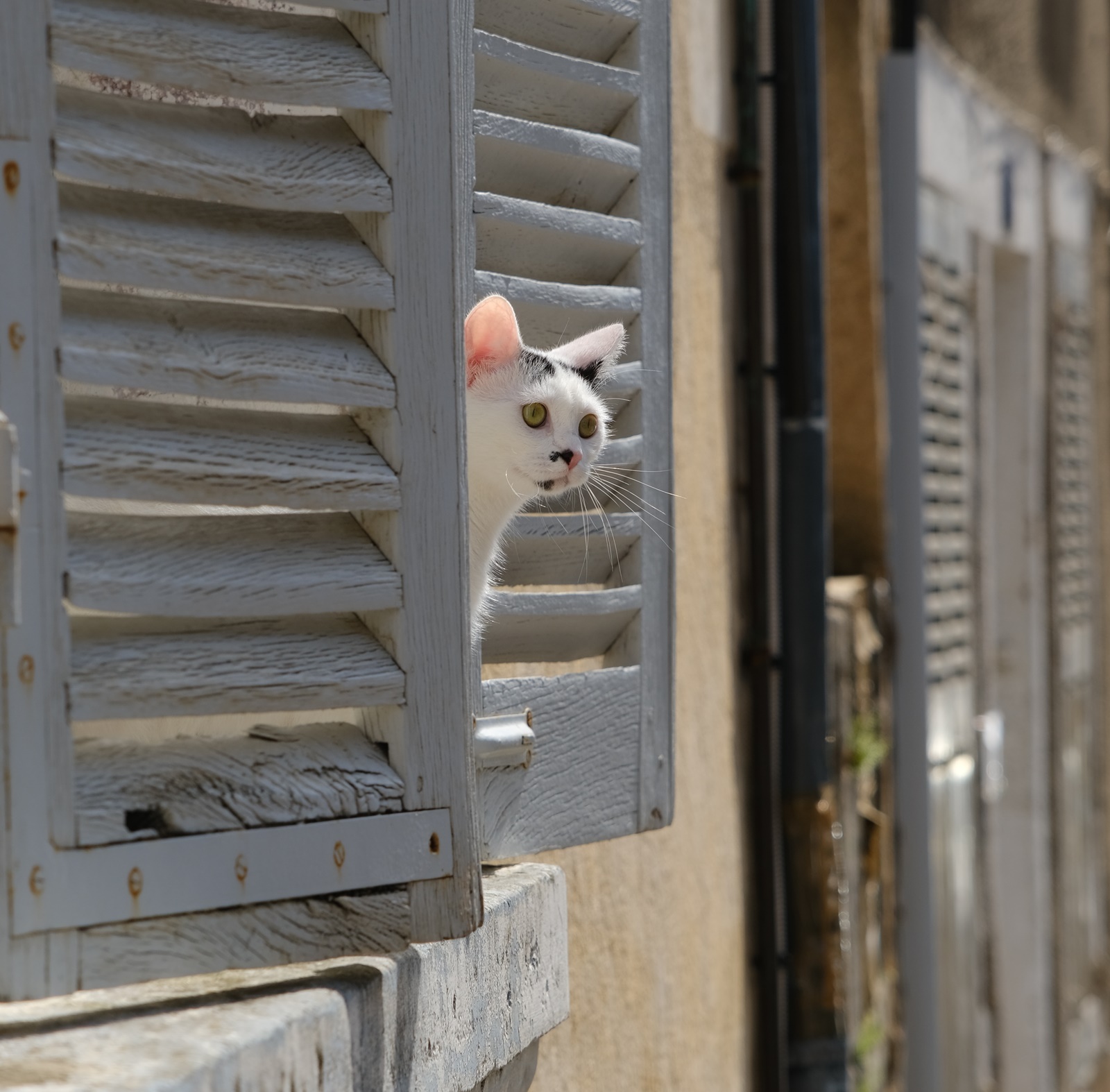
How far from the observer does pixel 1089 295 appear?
8070mm

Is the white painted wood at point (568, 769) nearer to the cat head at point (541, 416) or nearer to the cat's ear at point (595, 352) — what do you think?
the cat head at point (541, 416)

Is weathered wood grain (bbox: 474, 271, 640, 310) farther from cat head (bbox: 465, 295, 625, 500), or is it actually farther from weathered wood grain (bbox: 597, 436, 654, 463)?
weathered wood grain (bbox: 597, 436, 654, 463)

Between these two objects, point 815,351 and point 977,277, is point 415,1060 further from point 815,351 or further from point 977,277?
point 977,277

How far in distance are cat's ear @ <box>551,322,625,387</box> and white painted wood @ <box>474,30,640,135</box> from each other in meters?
0.27

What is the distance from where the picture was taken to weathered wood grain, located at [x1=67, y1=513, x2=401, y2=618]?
4.19 feet

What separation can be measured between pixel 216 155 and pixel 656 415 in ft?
2.77

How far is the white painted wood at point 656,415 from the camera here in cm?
199

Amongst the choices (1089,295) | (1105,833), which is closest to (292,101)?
(1089,295)

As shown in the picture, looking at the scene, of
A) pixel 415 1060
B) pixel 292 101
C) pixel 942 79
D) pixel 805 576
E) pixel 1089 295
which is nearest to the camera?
pixel 292 101

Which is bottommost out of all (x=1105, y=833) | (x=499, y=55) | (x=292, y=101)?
(x=1105, y=833)

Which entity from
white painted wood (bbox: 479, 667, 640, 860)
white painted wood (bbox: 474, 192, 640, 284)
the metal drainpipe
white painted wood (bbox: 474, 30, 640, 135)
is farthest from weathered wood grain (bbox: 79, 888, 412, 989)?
the metal drainpipe

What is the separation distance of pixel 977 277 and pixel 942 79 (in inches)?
37.9

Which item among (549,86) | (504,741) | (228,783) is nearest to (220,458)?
(228,783)

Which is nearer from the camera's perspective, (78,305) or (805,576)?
(78,305)
